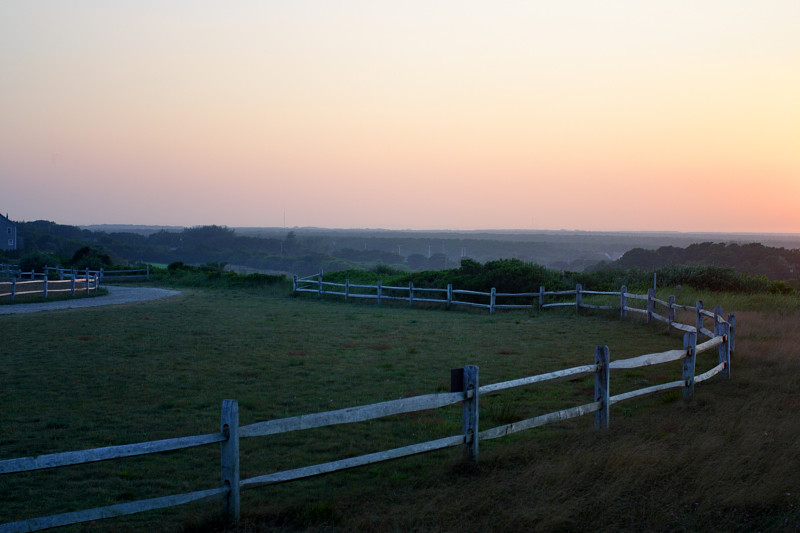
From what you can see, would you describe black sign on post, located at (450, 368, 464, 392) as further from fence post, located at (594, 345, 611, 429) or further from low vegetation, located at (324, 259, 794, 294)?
low vegetation, located at (324, 259, 794, 294)

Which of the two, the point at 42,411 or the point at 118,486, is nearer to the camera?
the point at 118,486

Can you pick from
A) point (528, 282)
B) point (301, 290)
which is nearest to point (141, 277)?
point (301, 290)

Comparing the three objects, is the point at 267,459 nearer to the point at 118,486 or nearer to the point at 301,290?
the point at 118,486

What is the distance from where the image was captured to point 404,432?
8406 mm

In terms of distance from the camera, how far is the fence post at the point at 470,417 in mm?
6266

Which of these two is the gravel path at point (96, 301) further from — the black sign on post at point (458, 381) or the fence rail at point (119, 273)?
the black sign on post at point (458, 381)

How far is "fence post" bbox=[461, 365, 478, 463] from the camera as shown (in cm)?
627

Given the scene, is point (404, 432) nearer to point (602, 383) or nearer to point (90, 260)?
point (602, 383)

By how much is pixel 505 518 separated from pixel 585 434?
8.24ft

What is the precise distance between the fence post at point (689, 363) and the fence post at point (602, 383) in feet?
7.37

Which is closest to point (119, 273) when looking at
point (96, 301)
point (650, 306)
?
point (96, 301)

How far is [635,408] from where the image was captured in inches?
366

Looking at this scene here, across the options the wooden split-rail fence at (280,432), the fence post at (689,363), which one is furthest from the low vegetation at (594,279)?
the wooden split-rail fence at (280,432)

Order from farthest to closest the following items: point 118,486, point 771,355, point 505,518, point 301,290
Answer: point 301,290 < point 771,355 < point 118,486 < point 505,518
